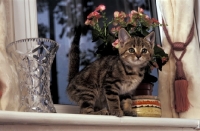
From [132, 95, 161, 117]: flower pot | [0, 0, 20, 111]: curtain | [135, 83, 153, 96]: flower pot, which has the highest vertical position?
[0, 0, 20, 111]: curtain

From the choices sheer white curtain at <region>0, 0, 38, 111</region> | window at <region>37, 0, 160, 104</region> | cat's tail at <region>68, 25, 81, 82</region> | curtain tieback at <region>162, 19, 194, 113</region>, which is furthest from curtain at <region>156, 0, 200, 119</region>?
sheer white curtain at <region>0, 0, 38, 111</region>

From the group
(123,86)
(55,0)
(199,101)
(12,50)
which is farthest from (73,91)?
(199,101)

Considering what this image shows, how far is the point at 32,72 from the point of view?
3.92 ft

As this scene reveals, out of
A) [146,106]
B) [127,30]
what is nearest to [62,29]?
[127,30]

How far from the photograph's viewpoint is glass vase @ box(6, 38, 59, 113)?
46.4 inches

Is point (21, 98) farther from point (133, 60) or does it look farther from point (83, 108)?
point (133, 60)

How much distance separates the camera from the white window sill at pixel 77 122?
0.99 m

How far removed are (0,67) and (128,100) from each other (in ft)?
1.79

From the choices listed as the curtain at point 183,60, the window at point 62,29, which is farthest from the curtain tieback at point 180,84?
the window at point 62,29

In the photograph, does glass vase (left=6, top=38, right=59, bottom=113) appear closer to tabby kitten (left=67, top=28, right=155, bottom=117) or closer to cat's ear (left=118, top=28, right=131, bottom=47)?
tabby kitten (left=67, top=28, right=155, bottom=117)

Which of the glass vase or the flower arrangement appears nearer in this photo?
the glass vase

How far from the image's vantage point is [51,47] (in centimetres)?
124

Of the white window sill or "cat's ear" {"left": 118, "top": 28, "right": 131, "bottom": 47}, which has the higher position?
"cat's ear" {"left": 118, "top": 28, "right": 131, "bottom": 47}

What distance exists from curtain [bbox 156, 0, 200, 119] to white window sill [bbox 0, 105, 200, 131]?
0.67 feet
